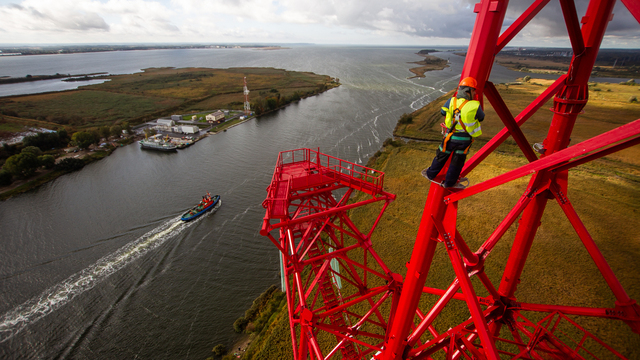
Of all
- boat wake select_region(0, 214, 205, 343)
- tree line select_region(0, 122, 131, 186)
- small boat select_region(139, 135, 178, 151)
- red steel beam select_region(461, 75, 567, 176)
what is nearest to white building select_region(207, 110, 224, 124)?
small boat select_region(139, 135, 178, 151)

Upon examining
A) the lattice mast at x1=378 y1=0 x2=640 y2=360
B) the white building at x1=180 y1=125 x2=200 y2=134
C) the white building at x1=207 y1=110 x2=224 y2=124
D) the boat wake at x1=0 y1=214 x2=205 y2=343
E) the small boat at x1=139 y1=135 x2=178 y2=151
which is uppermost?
the lattice mast at x1=378 y1=0 x2=640 y2=360

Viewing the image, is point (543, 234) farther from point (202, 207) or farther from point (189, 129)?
point (189, 129)

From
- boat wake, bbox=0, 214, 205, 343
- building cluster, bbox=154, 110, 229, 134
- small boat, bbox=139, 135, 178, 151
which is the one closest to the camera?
boat wake, bbox=0, 214, 205, 343

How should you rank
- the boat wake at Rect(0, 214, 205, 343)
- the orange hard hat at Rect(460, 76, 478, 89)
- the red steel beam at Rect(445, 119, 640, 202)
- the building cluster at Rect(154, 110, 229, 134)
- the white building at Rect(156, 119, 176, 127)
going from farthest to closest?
the white building at Rect(156, 119, 176, 127) → the building cluster at Rect(154, 110, 229, 134) → the boat wake at Rect(0, 214, 205, 343) → the orange hard hat at Rect(460, 76, 478, 89) → the red steel beam at Rect(445, 119, 640, 202)

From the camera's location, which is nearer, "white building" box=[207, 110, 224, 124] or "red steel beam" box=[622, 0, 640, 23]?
"red steel beam" box=[622, 0, 640, 23]

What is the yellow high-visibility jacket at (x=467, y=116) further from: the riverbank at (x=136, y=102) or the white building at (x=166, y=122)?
the white building at (x=166, y=122)

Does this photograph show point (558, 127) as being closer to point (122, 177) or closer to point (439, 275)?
point (439, 275)

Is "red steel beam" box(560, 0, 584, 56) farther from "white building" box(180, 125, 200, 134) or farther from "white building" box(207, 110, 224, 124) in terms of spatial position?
"white building" box(207, 110, 224, 124)

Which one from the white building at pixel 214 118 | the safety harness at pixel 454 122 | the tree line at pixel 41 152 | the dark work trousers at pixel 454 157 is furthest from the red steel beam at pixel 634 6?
the white building at pixel 214 118
